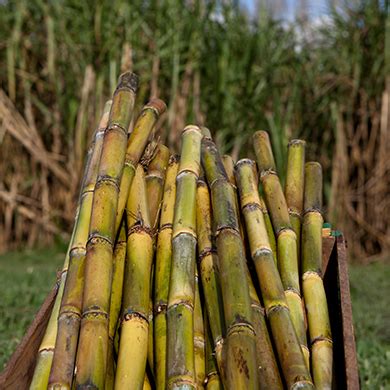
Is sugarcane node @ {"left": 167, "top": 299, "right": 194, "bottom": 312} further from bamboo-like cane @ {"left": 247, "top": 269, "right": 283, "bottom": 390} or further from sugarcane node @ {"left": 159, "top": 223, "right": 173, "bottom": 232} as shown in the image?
sugarcane node @ {"left": 159, "top": 223, "right": 173, "bottom": 232}

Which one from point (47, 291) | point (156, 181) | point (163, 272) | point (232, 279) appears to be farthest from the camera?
point (47, 291)

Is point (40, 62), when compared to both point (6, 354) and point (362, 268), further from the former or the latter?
point (6, 354)

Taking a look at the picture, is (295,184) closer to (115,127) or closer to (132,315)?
(115,127)

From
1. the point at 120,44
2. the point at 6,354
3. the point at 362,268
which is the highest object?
the point at 120,44

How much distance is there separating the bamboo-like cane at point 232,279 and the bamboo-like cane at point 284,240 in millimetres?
161

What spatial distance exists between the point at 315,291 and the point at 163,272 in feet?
1.41

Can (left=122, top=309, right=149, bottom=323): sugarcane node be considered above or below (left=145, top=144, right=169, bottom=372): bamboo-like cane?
below

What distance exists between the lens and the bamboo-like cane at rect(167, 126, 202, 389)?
1931 mm

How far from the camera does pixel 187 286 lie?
2088 millimetres

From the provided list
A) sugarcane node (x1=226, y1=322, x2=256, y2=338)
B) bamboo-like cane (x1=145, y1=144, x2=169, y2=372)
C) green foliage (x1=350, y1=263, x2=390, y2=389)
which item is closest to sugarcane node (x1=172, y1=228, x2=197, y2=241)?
bamboo-like cane (x1=145, y1=144, x2=169, y2=372)

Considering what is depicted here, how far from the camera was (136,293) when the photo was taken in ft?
6.94

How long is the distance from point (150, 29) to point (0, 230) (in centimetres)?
257

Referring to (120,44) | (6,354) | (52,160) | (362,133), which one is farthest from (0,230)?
(6,354)

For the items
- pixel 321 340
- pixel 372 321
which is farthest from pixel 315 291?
pixel 372 321
